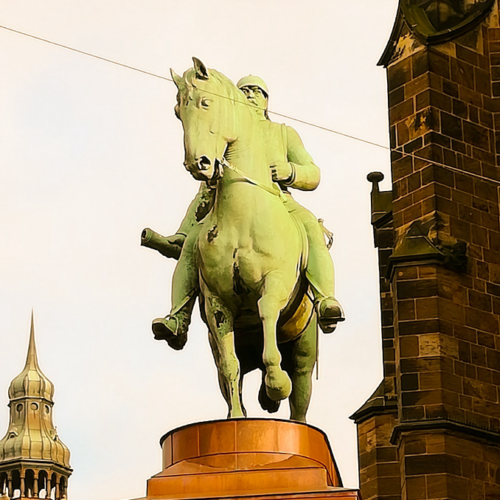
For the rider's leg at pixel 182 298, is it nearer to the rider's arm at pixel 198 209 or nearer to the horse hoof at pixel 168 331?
the horse hoof at pixel 168 331

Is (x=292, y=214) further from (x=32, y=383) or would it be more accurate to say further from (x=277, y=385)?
(x=32, y=383)

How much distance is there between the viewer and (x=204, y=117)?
15.0 m

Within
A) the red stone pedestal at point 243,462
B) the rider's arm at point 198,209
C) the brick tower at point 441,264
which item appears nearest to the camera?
the red stone pedestal at point 243,462

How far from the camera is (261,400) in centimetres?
1562

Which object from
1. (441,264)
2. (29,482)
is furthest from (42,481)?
(441,264)

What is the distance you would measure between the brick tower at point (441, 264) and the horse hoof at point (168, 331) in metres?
4.03

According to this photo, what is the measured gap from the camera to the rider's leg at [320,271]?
14938 millimetres

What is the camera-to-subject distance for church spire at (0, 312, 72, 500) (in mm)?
65500

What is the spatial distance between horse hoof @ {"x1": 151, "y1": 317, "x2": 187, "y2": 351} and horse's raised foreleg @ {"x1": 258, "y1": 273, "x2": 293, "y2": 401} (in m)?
0.82

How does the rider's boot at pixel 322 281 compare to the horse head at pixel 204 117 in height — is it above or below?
below

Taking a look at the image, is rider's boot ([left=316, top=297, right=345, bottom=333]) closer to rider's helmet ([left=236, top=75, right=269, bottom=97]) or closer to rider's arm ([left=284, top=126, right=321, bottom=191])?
rider's arm ([left=284, top=126, right=321, bottom=191])

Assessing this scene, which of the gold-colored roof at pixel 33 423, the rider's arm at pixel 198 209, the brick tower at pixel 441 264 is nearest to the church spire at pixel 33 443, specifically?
the gold-colored roof at pixel 33 423

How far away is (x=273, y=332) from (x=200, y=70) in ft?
7.60

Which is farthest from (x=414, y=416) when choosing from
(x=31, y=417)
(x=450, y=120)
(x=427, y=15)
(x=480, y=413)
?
(x=31, y=417)
